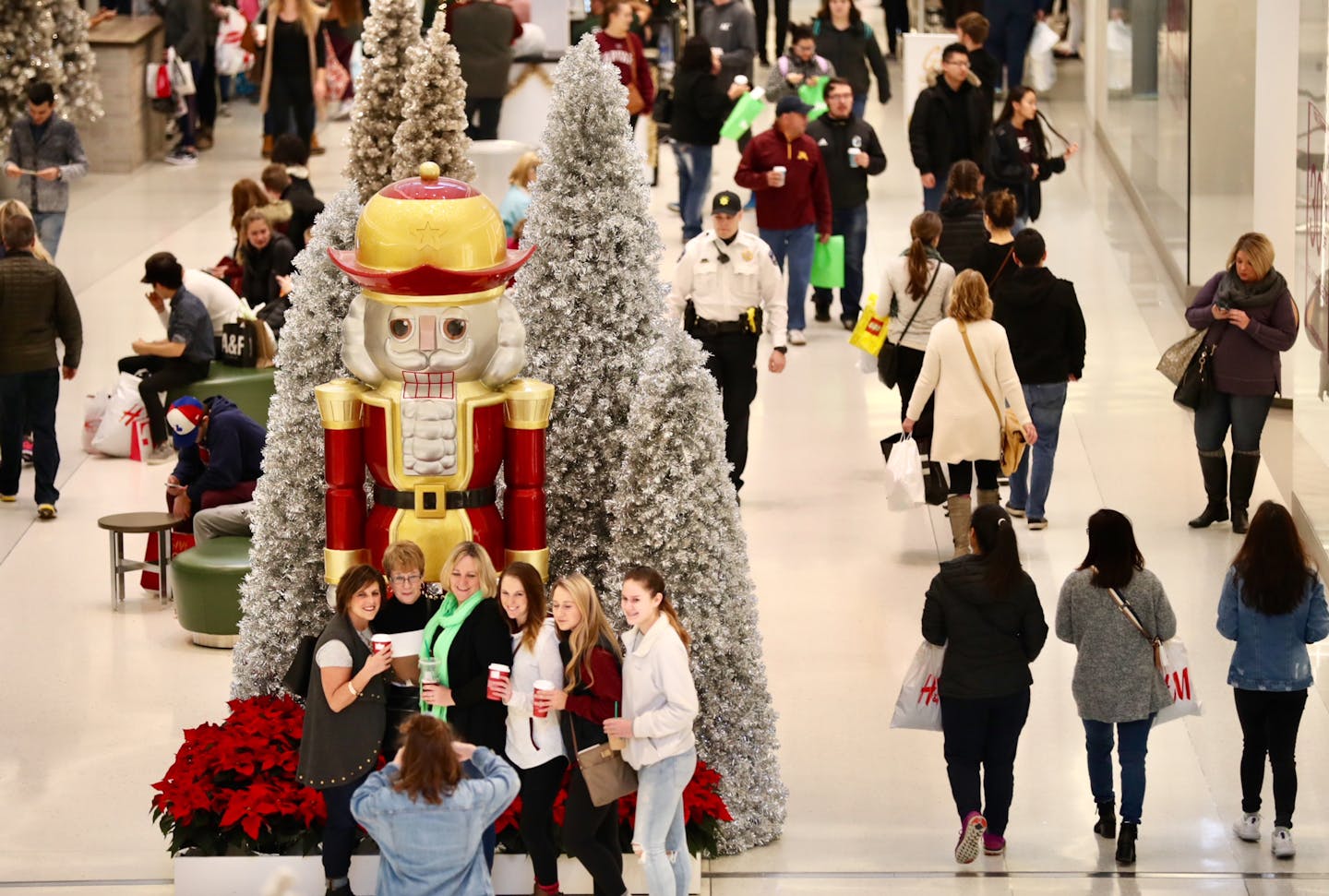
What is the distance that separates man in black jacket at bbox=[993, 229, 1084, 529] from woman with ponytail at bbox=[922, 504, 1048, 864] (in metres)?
3.62

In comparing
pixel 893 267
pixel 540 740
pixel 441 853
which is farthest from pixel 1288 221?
pixel 441 853

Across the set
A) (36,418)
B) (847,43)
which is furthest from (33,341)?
(847,43)

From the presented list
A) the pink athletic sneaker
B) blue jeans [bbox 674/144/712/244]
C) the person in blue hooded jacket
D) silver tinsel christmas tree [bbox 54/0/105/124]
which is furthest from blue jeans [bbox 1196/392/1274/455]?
silver tinsel christmas tree [bbox 54/0/105/124]

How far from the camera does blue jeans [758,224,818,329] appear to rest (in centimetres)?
1449

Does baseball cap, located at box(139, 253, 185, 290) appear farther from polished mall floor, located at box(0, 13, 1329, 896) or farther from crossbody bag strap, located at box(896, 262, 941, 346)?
crossbody bag strap, located at box(896, 262, 941, 346)

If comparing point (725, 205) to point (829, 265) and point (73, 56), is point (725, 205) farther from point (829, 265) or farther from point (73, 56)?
point (73, 56)

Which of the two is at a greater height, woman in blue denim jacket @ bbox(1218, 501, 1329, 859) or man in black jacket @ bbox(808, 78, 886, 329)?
man in black jacket @ bbox(808, 78, 886, 329)

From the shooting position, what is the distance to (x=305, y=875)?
23.9 ft

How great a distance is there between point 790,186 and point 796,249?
506 mm

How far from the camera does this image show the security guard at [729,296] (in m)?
10.8

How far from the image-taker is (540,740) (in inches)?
269

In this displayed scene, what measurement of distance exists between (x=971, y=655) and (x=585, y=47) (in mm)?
2655

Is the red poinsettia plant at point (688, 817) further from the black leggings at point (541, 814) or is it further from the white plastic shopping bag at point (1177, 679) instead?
the white plastic shopping bag at point (1177, 679)

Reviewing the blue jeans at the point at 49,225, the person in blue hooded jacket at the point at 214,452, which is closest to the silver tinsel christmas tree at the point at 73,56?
the blue jeans at the point at 49,225
